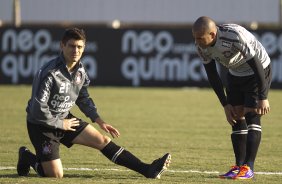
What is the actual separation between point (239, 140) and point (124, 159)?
53.2 inches

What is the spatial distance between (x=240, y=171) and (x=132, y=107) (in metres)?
8.84

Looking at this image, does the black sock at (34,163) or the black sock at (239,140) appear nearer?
the black sock at (34,163)

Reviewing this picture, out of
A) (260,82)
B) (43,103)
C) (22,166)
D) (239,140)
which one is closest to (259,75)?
(260,82)

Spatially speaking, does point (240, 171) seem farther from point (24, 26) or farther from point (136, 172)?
point (24, 26)

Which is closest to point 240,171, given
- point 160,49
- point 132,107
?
point 132,107

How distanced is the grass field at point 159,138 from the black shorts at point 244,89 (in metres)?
0.80

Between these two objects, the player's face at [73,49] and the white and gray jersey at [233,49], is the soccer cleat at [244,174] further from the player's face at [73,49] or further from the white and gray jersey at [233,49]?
the player's face at [73,49]

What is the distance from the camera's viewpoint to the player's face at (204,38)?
27.7 feet

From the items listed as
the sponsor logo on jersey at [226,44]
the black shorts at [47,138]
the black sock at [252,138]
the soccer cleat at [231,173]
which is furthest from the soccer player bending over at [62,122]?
the sponsor logo on jersey at [226,44]

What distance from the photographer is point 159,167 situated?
8.48 meters

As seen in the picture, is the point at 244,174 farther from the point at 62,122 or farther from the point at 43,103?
the point at 43,103

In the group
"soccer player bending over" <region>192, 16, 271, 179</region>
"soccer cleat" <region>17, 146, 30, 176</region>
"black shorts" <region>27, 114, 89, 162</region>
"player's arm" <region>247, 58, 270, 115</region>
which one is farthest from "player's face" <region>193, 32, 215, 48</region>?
"soccer cleat" <region>17, 146, 30, 176</region>

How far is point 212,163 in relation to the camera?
9.87 meters

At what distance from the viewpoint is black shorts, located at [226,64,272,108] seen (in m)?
8.88
